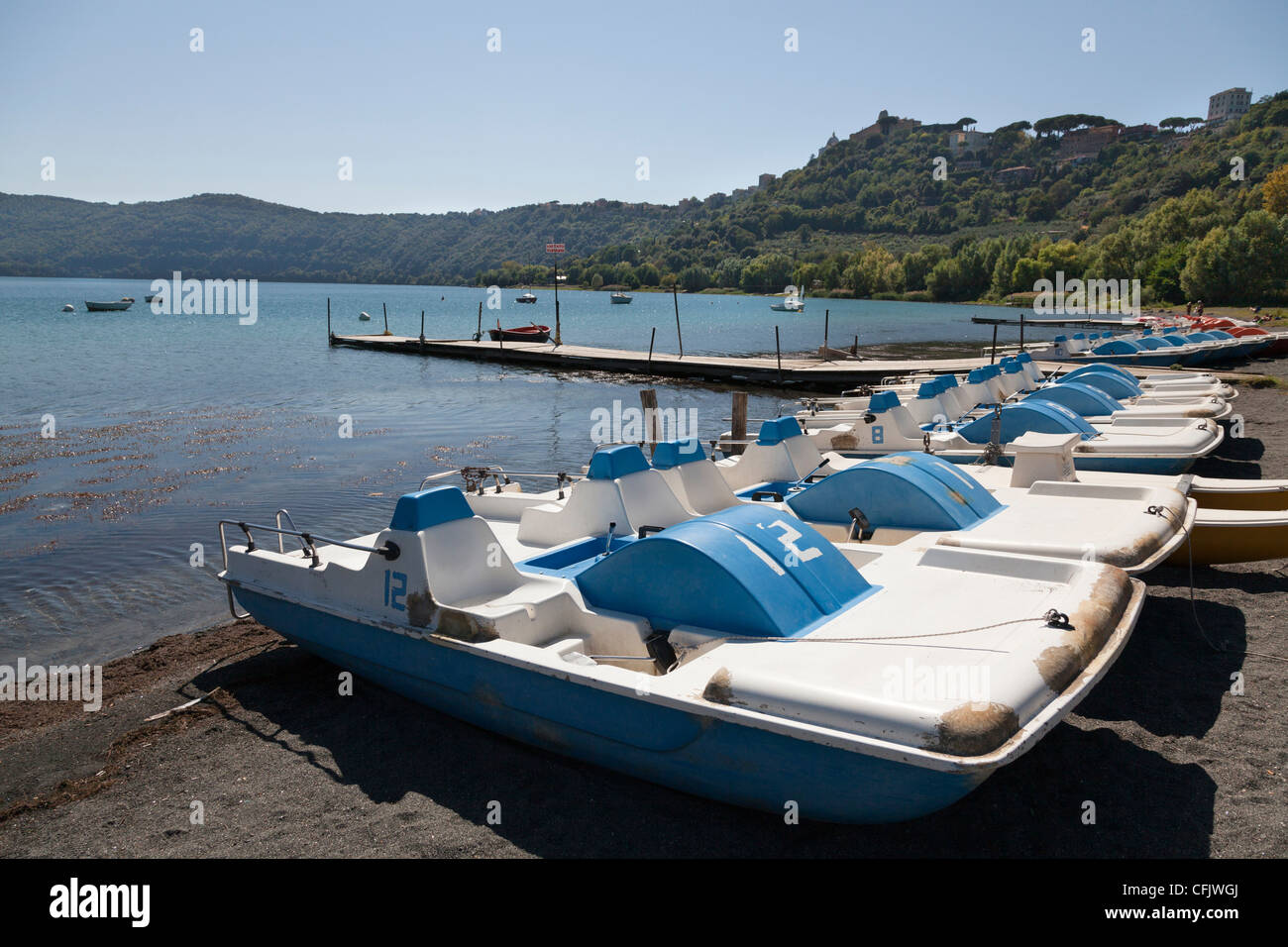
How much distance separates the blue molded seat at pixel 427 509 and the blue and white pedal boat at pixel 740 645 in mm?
18

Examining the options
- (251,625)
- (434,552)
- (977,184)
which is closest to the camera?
(434,552)

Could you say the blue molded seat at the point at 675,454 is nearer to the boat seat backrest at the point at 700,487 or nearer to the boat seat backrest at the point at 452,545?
the boat seat backrest at the point at 700,487

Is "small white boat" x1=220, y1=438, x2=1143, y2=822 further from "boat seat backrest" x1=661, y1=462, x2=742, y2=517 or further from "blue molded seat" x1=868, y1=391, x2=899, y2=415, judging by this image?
"blue molded seat" x1=868, y1=391, x2=899, y2=415

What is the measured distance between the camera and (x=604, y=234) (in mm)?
199375

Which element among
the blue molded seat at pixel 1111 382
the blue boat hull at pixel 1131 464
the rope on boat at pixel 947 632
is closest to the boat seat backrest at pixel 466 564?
the rope on boat at pixel 947 632

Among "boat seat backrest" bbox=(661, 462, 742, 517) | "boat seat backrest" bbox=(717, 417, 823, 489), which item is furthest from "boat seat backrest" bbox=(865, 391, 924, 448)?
"boat seat backrest" bbox=(661, 462, 742, 517)

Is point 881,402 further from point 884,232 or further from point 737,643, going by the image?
point 884,232

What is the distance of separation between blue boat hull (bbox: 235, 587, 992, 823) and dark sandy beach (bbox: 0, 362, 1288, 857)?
0.29 metres

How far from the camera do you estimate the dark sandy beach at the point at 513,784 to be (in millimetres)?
5059

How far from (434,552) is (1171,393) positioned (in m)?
17.9
